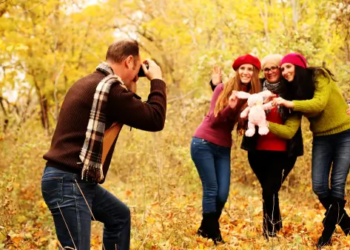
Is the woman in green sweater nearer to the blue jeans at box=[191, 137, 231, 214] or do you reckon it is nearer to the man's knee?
the man's knee

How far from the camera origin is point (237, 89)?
17.1 ft

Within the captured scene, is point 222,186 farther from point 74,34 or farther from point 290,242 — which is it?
point 74,34

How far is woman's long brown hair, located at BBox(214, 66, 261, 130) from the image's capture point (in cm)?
511

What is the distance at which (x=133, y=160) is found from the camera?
420 inches

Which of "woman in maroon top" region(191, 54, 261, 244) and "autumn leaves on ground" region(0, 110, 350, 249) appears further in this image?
"autumn leaves on ground" region(0, 110, 350, 249)

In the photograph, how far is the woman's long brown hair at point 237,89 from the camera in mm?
5105

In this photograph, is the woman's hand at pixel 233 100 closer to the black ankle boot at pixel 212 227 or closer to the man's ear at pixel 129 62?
the black ankle boot at pixel 212 227

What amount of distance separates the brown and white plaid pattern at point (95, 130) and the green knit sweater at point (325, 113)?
2221 millimetres

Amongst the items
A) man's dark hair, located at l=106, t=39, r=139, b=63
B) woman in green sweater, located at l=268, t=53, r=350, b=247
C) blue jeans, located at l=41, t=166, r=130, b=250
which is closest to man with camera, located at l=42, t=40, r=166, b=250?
blue jeans, located at l=41, t=166, r=130, b=250

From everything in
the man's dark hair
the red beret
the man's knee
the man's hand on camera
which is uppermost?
the red beret

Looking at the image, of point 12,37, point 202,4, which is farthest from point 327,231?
point 12,37

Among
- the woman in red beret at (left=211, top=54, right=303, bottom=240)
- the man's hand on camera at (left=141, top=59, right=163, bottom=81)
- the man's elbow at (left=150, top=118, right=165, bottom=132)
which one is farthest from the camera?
the woman in red beret at (left=211, top=54, right=303, bottom=240)

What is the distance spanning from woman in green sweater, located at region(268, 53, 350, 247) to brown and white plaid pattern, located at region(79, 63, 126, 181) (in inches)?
87.5

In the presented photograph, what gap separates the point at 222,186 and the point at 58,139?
2.58 metres
